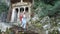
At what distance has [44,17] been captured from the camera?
1393cm

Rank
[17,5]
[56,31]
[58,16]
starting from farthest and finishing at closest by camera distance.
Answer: [17,5]
[58,16]
[56,31]

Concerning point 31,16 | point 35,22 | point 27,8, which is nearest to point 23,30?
point 35,22

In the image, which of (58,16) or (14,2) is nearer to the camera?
(58,16)

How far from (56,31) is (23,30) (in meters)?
2.18

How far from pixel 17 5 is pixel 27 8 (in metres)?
0.81

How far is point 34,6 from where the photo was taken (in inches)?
593

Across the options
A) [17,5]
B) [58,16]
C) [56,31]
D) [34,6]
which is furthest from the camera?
[17,5]

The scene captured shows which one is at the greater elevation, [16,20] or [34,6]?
[34,6]

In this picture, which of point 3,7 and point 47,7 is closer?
point 47,7

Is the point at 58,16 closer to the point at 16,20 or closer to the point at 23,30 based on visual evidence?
the point at 23,30

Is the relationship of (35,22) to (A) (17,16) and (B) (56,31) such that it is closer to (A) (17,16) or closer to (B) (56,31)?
(B) (56,31)

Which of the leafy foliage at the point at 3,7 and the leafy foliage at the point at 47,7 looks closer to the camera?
the leafy foliage at the point at 47,7

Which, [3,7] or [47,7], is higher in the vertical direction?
[47,7]

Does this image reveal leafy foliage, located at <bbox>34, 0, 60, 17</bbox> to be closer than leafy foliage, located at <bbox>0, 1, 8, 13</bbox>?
Yes
